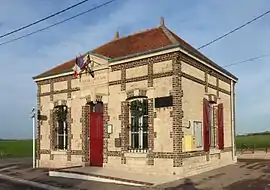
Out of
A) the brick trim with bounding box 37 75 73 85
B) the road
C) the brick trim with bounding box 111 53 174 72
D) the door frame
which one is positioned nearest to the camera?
the road

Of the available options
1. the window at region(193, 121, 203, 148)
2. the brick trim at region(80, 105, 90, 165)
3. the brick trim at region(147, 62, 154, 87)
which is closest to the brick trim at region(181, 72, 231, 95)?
the brick trim at region(147, 62, 154, 87)

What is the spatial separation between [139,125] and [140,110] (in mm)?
661

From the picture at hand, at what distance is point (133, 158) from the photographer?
1664 cm

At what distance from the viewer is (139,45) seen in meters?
18.3

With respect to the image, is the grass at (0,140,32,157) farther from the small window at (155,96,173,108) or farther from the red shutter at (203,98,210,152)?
the small window at (155,96,173,108)

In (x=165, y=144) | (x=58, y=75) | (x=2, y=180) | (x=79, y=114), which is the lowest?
(x=2, y=180)

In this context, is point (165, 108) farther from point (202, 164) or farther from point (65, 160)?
point (65, 160)

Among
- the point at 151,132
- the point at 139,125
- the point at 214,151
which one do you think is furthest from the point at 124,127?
the point at 214,151

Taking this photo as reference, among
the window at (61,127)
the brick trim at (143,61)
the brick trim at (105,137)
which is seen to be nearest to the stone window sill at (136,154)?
the brick trim at (105,137)

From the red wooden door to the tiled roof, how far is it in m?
2.92

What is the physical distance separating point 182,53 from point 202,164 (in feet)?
16.8

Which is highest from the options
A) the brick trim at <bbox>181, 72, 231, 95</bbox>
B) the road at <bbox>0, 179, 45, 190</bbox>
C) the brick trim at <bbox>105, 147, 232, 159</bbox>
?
the brick trim at <bbox>181, 72, 231, 95</bbox>

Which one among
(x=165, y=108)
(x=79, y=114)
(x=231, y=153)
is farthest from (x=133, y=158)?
(x=231, y=153)

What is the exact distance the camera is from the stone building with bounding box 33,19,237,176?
15836 mm
